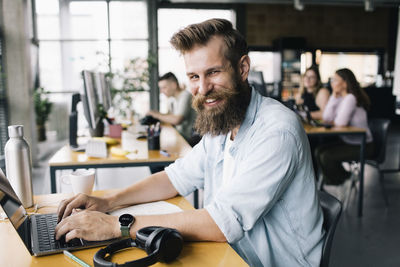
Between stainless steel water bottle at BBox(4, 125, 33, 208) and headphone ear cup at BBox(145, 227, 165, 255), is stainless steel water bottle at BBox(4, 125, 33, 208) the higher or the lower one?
the higher one

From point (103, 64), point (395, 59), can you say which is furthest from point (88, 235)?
point (395, 59)

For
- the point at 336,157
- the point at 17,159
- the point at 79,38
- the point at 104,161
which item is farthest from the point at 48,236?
the point at 79,38

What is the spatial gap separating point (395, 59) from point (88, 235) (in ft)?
33.9

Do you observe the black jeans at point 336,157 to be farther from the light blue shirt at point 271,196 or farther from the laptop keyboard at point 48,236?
the laptop keyboard at point 48,236

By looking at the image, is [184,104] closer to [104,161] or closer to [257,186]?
[104,161]

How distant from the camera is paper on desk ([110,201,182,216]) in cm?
125

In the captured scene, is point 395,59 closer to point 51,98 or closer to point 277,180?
point 51,98

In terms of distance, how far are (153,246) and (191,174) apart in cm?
56

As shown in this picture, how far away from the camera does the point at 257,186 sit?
1.00 m

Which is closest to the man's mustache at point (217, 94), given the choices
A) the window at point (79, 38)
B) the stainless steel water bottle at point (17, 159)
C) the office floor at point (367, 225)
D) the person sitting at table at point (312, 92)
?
the stainless steel water bottle at point (17, 159)

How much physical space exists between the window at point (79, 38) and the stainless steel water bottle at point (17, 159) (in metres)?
5.60

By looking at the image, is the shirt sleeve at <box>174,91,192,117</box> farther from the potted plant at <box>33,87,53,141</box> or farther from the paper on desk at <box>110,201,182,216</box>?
the potted plant at <box>33,87,53,141</box>

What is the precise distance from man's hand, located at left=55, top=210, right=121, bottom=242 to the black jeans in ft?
9.72

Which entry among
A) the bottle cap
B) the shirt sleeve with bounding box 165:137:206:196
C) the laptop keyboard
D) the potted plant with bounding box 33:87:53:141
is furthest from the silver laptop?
the potted plant with bounding box 33:87:53:141
